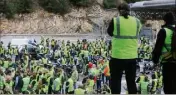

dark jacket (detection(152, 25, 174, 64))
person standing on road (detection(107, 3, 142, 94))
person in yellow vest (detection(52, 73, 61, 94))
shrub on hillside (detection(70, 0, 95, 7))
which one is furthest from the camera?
shrub on hillside (detection(70, 0, 95, 7))

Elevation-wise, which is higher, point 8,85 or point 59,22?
point 8,85

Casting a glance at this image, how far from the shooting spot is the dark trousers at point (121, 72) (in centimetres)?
545

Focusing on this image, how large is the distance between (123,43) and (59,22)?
57.1 metres

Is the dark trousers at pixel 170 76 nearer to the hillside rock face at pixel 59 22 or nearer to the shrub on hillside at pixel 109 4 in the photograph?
the hillside rock face at pixel 59 22

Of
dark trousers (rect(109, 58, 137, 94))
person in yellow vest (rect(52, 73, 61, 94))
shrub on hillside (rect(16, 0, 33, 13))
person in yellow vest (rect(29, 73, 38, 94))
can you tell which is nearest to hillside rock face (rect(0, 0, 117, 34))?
shrub on hillside (rect(16, 0, 33, 13))

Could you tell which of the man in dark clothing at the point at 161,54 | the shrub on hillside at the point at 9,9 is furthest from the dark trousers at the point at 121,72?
the shrub on hillside at the point at 9,9

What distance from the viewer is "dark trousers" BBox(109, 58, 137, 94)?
5453 mm

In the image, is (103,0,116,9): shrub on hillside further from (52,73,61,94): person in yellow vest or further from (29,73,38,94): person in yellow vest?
(52,73,61,94): person in yellow vest

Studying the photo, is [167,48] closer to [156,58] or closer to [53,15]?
[156,58]

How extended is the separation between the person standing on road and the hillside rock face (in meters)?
53.5

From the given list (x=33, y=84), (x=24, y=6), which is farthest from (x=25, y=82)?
(x=24, y=6)

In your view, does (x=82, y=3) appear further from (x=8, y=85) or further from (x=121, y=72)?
(x=121, y=72)

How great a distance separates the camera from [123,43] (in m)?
5.43

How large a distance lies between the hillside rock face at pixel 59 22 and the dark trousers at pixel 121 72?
5348cm
